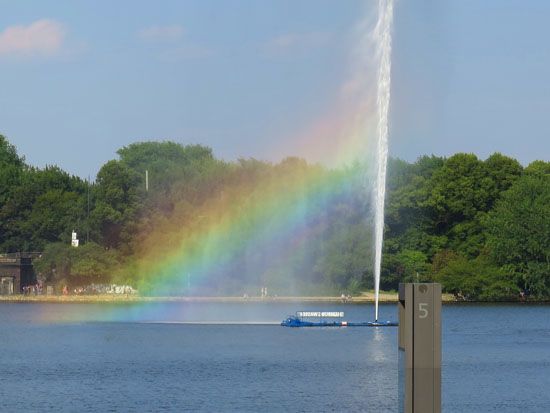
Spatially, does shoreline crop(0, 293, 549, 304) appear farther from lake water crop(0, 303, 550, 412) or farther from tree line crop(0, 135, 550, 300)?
lake water crop(0, 303, 550, 412)

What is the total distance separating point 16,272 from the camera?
129 metres

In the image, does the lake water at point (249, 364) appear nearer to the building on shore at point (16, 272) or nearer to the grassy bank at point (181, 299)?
the grassy bank at point (181, 299)

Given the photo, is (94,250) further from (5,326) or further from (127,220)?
(5,326)

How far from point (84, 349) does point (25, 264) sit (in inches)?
2347

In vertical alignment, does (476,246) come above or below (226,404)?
above

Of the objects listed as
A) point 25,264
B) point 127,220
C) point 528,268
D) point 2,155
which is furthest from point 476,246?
point 2,155

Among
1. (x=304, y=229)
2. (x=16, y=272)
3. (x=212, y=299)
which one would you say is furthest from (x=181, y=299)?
(x=16, y=272)

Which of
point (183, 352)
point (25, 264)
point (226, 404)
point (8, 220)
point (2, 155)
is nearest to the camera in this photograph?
point (226, 404)

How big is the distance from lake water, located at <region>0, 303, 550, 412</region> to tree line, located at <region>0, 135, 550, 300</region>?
33.8 feet

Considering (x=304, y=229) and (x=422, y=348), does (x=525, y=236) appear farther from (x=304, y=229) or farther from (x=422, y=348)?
(x=422, y=348)

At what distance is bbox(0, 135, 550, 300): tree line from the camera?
111 meters

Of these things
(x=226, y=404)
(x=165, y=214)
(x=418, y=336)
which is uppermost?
(x=165, y=214)

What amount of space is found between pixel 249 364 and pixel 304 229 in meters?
52.1

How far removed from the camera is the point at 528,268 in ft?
362
